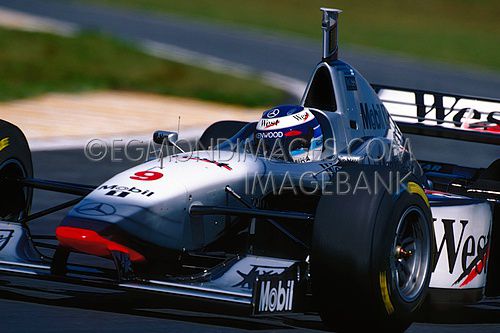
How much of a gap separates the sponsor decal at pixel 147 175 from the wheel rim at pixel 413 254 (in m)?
1.38

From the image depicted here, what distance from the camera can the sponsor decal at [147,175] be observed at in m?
6.51

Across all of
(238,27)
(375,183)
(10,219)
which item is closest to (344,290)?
(375,183)

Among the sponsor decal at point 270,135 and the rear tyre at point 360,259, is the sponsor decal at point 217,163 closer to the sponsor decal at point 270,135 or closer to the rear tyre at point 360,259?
the sponsor decal at point 270,135

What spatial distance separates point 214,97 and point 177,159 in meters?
11.2

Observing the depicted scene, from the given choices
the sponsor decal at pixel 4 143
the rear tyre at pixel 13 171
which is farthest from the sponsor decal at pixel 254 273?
the sponsor decal at pixel 4 143

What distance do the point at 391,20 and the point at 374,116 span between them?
35.8 metres

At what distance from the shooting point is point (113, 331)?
5.94 meters

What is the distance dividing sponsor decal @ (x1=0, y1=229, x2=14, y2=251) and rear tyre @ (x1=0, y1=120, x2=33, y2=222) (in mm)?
306

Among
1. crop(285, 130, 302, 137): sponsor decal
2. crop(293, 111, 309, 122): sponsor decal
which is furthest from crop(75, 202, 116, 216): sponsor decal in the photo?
crop(293, 111, 309, 122): sponsor decal

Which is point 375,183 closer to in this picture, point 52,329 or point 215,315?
point 215,315

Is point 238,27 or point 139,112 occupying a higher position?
point 238,27

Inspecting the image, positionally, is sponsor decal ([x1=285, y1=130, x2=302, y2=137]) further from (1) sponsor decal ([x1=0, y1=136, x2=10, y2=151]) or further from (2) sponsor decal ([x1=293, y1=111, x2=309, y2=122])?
(1) sponsor decal ([x1=0, y1=136, x2=10, y2=151])

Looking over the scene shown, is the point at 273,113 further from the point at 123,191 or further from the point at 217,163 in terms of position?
the point at 123,191

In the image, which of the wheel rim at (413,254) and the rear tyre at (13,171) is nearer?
the wheel rim at (413,254)
